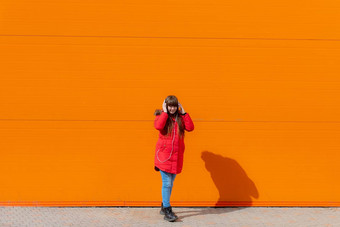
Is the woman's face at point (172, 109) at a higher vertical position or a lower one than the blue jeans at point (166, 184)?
higher

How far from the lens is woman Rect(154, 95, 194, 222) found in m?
5.50

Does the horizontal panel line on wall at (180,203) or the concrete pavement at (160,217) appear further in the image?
the horizontal panel line on wall at (180,203)

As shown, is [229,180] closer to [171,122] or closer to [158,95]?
[171,122]

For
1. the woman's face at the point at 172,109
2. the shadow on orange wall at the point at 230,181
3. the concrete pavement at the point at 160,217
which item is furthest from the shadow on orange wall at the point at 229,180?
the woman's face at the point at 172,109

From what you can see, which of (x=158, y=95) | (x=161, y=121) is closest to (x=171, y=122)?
(x=161, y=121)

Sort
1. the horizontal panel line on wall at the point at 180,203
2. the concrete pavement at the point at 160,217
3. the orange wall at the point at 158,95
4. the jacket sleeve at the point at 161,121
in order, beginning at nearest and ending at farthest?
1. the jacket sleeve at the point at 161,121
2. the concrete pavement at the point at 160,217
3. the orange wall at the point at 158,95
4. the horizontal panel line on wall at the point at 180,203

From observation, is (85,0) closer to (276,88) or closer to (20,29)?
(20,29)

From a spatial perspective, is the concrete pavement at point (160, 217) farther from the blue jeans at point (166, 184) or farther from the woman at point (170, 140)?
the woman at point (170, 140)

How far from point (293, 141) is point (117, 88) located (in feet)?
7.88

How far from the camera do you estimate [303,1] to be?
6.16 metres

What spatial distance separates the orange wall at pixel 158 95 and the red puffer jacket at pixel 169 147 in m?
0.66

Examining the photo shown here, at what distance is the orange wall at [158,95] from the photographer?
610 cm

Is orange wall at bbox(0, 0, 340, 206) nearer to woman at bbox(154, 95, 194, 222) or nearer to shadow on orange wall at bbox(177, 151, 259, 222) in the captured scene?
shadow on orange wall at bbox(177, 151, 259, 222)

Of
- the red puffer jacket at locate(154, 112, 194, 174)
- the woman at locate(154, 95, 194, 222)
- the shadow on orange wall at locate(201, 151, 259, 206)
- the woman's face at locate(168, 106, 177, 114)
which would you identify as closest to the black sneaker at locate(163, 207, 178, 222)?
the woman at locate(154, 95, 194, 222)
